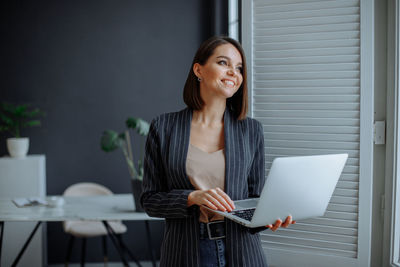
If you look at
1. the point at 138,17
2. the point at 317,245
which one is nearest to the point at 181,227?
the point at 317,245

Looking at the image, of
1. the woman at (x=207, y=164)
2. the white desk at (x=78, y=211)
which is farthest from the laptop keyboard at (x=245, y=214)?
the white desk at (x=78, y=211)

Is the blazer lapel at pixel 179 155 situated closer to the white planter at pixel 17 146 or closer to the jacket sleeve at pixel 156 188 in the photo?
the jacket sleeve at pixel 156 188

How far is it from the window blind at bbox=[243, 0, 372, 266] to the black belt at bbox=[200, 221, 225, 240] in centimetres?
50

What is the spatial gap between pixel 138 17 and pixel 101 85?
76 cm

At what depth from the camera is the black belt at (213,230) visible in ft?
5.09

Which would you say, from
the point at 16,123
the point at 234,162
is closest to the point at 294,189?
the point at 234,162

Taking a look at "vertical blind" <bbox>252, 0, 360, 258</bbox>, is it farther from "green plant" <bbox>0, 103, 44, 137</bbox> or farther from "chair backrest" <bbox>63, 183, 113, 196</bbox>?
"green plant" <bbox>0, 103, 44, 137</bbox>

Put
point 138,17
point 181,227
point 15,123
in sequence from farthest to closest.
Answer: point 138,17, point 15,123, point 181,227

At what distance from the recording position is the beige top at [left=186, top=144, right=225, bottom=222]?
1602mm

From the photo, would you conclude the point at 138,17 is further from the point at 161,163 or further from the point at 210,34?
the point at 161,163

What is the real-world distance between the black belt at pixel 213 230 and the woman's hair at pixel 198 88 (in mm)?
472

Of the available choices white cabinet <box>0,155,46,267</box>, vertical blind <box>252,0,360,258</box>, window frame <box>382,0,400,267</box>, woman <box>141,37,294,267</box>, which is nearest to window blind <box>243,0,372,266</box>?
vertical blind <box>252,0,360,258</box>

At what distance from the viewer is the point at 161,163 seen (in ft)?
5.55

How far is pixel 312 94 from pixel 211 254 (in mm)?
875
